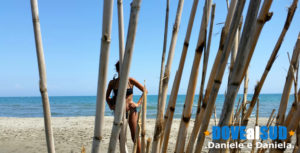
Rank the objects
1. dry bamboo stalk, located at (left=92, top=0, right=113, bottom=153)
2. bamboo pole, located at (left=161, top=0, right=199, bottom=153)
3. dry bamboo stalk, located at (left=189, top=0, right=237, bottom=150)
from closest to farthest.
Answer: dry bamboo stalk, located at (left=92, top=0, right=113, bottom=153), dry bamboo stalk, located at (left=189, top=0, right=237, bottom=150), bamboo pole, located at (left=161, top=0, right=199, bottom=153)

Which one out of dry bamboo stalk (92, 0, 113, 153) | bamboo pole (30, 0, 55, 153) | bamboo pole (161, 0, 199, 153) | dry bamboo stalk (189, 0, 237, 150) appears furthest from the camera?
bamboo pole (161, 0, 199, 153)

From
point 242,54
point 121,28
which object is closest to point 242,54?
point 242,54

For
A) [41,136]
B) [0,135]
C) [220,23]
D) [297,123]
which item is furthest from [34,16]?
[0,135]

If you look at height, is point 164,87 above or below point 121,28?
below

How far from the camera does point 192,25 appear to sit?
2.82 feet

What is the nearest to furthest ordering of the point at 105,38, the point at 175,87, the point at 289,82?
the point at 105,38 < the point at 289,82 < the point at 175,87

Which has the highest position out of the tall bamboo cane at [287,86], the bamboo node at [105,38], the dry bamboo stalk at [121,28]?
the dry bamboo stalk at [121,28]

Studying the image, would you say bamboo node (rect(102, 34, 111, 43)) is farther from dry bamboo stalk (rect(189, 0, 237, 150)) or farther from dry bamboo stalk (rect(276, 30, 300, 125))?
dry bamboo stalk (rect(276, 30, 300, 125))

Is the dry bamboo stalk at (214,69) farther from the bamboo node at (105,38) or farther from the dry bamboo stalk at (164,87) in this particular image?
the bamboo node at (105,38)

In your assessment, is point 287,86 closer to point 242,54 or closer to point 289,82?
point 289,82

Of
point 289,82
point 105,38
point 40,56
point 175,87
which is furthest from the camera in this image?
point 175,87

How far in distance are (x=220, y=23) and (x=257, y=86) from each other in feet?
0.82

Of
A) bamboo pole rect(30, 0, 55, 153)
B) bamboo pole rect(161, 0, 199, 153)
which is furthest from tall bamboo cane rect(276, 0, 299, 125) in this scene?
bamboo pole rect(30, 0, 55, 153)

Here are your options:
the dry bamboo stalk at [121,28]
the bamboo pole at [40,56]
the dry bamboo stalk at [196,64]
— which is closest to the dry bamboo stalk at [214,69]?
the dry bamboo stalk at [196,64]
